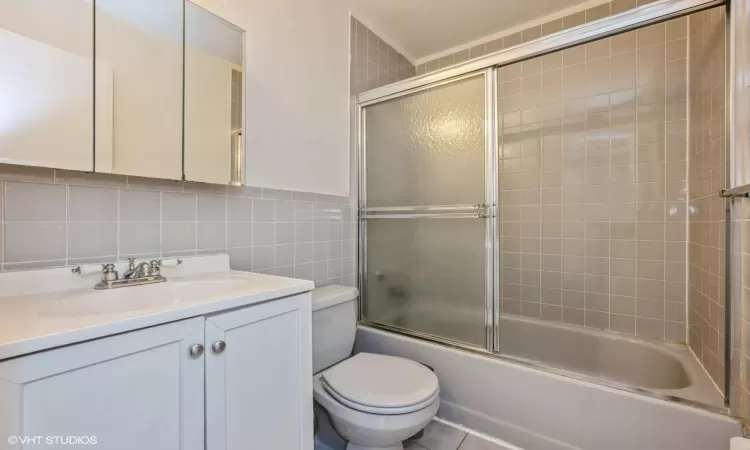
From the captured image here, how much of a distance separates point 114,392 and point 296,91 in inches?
56.5

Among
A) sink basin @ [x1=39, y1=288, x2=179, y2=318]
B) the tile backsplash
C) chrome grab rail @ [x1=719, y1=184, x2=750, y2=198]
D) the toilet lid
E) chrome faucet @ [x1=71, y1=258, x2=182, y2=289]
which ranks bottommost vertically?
the toilet lid

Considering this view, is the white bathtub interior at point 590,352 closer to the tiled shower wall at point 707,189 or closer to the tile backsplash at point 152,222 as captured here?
the tiled shower wall at point 707,189

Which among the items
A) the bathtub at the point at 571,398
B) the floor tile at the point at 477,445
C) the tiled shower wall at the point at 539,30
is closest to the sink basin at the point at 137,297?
the bathtub at the point at 571,398

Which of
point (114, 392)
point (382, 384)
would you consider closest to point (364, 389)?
point (382, 384)

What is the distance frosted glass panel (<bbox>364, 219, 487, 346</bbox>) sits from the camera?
5.51 feet

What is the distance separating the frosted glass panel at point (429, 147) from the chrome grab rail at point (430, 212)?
3cm

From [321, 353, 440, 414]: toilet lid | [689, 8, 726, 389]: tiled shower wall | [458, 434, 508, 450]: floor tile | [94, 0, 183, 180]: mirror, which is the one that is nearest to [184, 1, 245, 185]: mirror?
[94, 0, 183, 180]: mirror

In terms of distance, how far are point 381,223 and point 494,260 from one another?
712mm

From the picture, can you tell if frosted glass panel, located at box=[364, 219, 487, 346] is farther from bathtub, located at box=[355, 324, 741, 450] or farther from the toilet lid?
the toilet lid

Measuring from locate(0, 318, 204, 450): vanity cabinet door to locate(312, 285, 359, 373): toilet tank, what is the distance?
71cm

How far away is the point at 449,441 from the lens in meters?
1.46

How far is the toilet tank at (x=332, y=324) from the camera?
1.43 m

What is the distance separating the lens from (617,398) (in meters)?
1.20

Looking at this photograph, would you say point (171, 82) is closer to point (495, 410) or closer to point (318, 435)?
point (318, 435)
